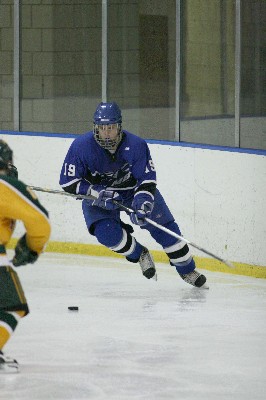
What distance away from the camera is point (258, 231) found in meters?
6.70

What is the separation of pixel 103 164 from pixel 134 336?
1118 millimetres

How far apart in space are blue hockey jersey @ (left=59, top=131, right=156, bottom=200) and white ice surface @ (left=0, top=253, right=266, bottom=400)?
0.56 m

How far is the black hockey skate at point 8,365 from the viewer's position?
4633mm

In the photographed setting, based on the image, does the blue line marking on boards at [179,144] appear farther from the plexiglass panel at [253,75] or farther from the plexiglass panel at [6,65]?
the plexiglass panel at [6,65]

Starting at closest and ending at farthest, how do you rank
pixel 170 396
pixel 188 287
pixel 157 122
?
1. pixel 170 396
2. pixel 188 287
3. pixel 157 122

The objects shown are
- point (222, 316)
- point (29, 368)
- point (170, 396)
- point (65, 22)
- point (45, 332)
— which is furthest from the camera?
point (65, 22)

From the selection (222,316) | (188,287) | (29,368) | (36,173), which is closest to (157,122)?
(36,173)

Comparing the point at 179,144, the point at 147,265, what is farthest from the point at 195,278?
the point at 179,144

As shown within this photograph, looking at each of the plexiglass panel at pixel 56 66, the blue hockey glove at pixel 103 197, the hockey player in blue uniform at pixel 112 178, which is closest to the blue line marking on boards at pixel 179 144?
the plexiglass panel at pixel 56 66

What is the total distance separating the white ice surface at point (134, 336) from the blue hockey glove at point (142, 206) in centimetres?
41

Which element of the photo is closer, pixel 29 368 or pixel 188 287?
pixel 29 368

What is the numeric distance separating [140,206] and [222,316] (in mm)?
670

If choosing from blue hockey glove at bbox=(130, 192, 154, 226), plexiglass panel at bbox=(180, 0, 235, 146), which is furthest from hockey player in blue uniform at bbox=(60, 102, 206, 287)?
plexiglass panel at bbox=(180, 0, 235, 146)

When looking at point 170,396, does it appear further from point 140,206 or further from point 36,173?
point 36,173
